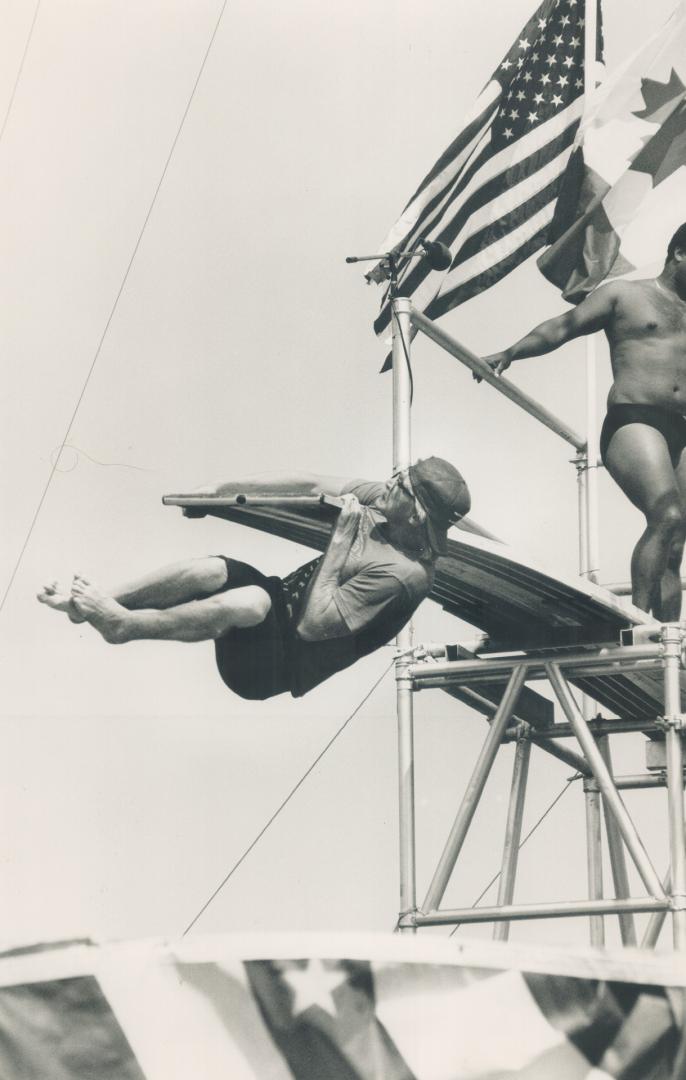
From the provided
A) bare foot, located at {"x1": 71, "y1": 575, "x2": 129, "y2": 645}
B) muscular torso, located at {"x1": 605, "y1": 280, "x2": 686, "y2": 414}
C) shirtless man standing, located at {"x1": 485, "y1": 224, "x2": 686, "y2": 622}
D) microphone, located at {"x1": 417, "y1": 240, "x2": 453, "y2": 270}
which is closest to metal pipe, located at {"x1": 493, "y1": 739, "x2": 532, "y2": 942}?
shirtless man standing, located at {"x1": 485, "y1": 224, "x2": 686, "y2": 622}

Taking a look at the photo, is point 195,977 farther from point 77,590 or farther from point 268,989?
point 77,590

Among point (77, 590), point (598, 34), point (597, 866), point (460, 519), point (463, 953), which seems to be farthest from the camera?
point (598, 34)

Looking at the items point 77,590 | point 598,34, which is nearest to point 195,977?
point 77,590

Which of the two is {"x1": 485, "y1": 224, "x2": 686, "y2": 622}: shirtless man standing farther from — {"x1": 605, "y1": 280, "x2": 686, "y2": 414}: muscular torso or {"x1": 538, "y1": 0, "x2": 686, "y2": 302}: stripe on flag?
{"x1": 538, "y1": 0, "x2": 686, "y2": 302}: stripe on flag

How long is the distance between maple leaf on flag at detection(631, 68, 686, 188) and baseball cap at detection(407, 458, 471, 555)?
3497 millimetres

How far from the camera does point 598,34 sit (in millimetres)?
13477

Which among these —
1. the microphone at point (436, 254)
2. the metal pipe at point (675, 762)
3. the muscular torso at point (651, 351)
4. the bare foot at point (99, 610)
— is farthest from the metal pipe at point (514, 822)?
the bare foot at point (99, 610)

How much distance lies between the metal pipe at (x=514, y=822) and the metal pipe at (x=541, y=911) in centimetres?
147

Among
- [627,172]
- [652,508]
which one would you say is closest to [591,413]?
[627,172]

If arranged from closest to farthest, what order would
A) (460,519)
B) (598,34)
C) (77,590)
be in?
(77,590)
(460,519)
(598,34)

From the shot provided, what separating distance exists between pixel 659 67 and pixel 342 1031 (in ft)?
32.6

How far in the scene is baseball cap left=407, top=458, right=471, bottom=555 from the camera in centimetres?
936

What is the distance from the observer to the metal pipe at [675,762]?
948 cm

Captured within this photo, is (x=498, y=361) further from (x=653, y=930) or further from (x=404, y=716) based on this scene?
(x=653, y=930)
